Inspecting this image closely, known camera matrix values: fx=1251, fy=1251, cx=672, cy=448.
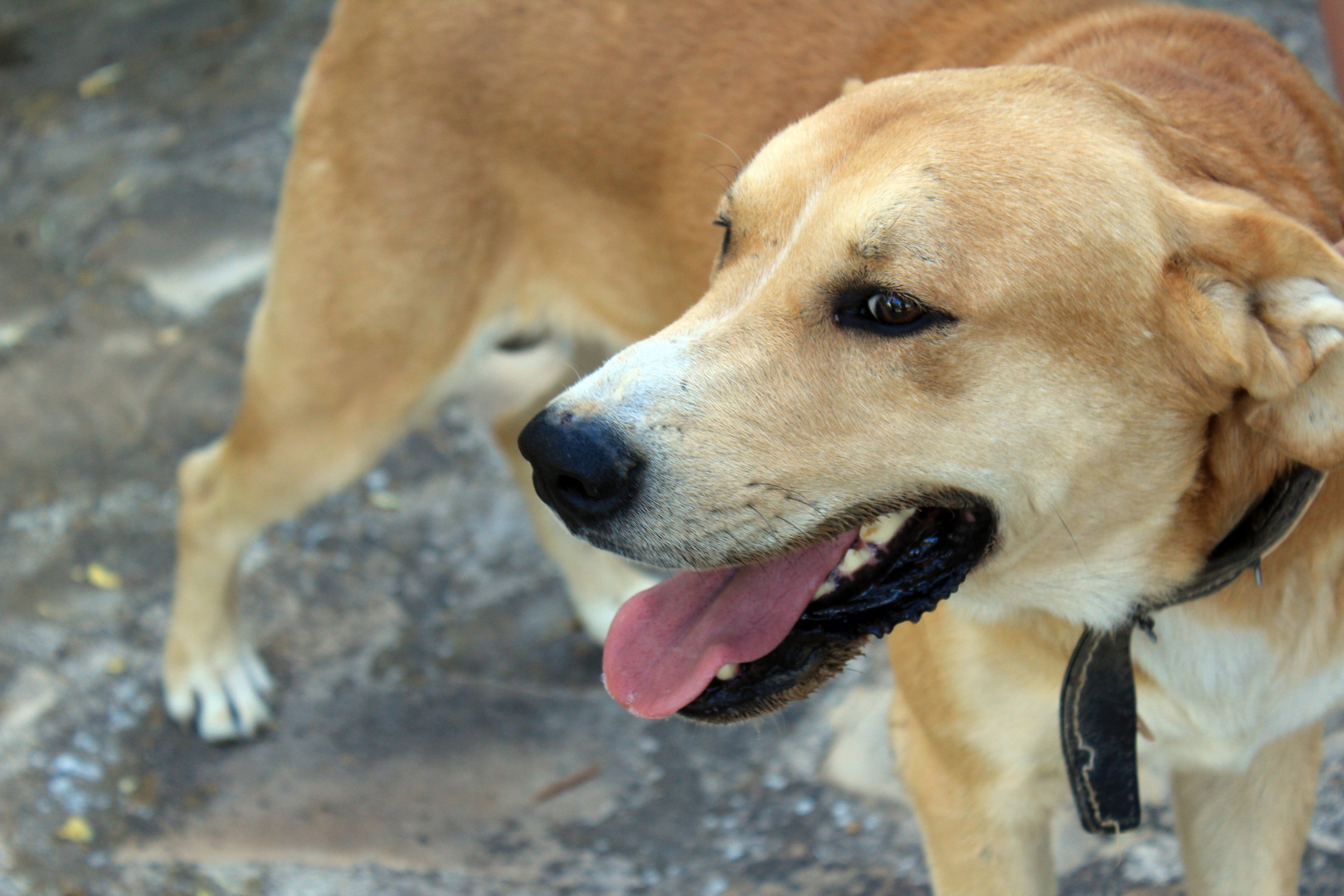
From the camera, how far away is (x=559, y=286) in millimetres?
3340

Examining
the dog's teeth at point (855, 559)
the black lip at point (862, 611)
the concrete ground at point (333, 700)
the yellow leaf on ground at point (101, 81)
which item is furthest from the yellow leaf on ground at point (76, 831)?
the yellow leaf on ground at point (101, 81)

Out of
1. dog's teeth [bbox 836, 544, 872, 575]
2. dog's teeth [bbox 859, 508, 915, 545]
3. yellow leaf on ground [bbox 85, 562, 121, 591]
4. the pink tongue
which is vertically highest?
dog's teeth [bbox 859, 508, 915, 545]

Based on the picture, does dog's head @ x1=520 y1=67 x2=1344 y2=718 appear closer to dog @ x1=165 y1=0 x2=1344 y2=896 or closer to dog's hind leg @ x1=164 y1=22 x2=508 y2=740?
dog @ x1=165 y1=0 x2=1344 y2=896

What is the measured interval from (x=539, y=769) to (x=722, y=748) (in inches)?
20.8

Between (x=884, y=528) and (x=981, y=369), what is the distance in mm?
357

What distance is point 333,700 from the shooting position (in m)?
3.82

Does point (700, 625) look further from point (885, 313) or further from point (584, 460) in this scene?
point (885, 313)

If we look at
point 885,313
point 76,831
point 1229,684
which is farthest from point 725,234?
point 76,831

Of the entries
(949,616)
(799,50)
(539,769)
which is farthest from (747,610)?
(539,769)

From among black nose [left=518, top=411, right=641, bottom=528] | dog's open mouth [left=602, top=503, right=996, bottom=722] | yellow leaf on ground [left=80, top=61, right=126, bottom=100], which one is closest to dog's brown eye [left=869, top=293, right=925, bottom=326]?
dog's open mouth [left=602, top=503, right=996, bottom=722]

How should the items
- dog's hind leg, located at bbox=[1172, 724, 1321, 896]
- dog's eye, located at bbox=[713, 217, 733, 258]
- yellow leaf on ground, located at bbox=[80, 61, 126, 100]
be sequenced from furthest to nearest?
yellow leaf on ground, located at bbox=[80, 61, 126, 100], dog's hind leg, located at bbox=[1172, 724, 1321, 896], dog's eye, located at bbox=[713, 217, 733, 258]

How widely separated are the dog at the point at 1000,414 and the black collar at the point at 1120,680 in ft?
0.07

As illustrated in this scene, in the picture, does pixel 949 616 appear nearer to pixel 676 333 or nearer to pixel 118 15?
pixel 676 333

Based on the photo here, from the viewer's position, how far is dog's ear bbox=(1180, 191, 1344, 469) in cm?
171
